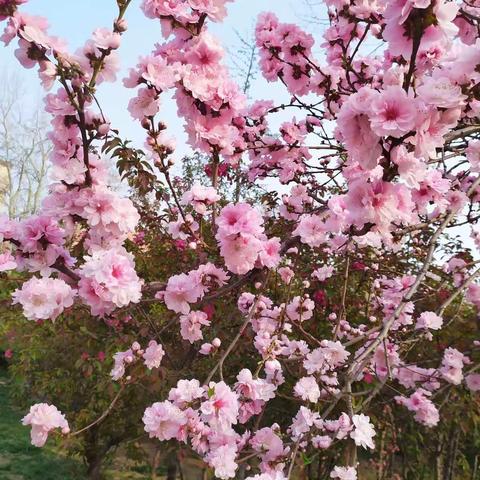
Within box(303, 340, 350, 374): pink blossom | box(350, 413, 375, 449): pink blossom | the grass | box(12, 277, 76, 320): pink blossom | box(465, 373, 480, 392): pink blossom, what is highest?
box(465, 373, 480, 392): pink blossom

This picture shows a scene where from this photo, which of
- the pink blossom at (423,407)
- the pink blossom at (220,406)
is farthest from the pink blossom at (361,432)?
the pink blossom at (423,407)

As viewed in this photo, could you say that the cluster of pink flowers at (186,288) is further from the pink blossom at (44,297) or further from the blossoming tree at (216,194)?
the pink blossom at (44,297)

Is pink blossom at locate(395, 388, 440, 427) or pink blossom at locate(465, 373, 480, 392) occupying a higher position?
pink blossom at locate(465, 373, 480, 392)

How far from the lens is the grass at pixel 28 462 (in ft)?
15.5

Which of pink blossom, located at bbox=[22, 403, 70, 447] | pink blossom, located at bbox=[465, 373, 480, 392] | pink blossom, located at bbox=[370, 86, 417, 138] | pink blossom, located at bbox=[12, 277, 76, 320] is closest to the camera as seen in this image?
pink blossom, located at bbox=[370, 86, 417, 138]

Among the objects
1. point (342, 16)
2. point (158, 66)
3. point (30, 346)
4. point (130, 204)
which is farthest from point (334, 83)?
point (30, 346)

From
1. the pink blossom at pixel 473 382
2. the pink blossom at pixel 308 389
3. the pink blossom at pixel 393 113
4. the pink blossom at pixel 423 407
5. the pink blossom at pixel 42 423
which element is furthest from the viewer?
the pink blossom at pixel 473 382

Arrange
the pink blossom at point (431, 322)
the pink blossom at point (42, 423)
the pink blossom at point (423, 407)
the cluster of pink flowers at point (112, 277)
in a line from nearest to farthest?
the cluster of pink flowers at point (112, 277) → the pink blossom at point (42, 423) → the pink blossom at point (431, 322) → the pink blossom at point (423, 407)

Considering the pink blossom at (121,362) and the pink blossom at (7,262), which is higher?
the pink blossom at (7,262)

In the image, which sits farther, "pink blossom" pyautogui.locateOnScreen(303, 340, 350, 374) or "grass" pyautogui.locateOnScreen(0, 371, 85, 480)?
"grass" pyautogui.locateOnScreen(0, 371, 85, 480)

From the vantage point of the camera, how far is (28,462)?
497 cm

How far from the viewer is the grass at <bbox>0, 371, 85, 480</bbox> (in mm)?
4727

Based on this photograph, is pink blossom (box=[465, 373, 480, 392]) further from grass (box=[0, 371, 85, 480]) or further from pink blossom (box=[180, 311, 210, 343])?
grass (box=[0, 371, 85, 480])

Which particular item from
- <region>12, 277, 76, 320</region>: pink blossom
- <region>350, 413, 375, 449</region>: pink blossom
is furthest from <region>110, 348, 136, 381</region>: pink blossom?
<region>350, 413, 375, 449</region>: pink blossom
